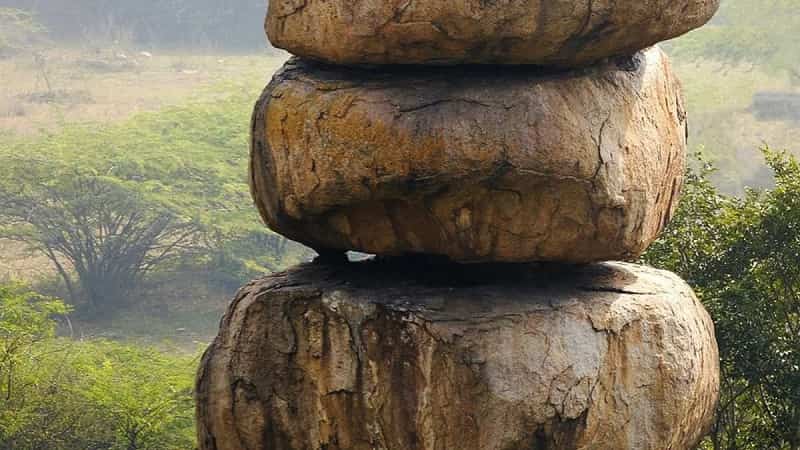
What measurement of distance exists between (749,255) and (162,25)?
4087 centimetres

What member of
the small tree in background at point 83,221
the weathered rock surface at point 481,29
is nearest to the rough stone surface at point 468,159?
the weathered rock surface at point 481,29

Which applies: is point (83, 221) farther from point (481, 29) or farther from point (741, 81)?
point (481, 29)

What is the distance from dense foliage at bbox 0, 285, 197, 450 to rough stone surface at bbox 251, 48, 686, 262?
9.57 m

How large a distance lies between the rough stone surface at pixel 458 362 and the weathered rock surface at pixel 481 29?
45.0 inches

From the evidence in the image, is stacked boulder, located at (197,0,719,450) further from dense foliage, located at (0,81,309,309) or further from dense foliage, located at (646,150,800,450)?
dense foliage, located at (0,81,309,309)

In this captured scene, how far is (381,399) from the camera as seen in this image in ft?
21.3

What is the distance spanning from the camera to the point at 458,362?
6336 millimetres

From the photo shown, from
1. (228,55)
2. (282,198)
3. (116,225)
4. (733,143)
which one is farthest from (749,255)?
(228,55)

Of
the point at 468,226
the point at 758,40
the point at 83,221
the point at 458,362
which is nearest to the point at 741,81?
the point at 758,40

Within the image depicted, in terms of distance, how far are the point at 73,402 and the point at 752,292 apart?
Result: 9530 millimetres

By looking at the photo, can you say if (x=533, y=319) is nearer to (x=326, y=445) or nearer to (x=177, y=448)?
(x=326, y=445)

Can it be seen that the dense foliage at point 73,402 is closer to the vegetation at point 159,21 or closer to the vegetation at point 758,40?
the vegetation at point 758,40

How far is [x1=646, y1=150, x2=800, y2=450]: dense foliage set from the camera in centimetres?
989

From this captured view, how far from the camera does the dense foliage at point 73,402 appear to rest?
16.0 m
